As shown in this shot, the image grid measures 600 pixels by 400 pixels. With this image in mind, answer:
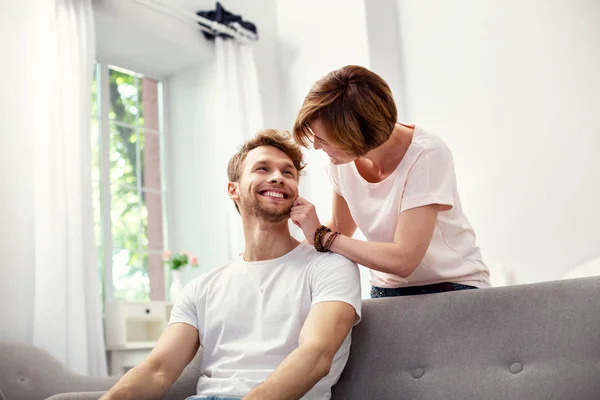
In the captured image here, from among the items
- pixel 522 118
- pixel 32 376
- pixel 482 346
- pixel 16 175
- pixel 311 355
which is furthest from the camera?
pixel 522 118

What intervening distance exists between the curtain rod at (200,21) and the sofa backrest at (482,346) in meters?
3.27

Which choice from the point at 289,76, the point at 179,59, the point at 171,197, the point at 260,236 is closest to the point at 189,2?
the point at 179,59

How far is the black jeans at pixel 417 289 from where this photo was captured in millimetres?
2055

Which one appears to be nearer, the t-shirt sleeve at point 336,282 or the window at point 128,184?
the t-shirt sleeve at point 336,282

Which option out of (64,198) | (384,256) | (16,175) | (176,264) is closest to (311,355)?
(384,256)

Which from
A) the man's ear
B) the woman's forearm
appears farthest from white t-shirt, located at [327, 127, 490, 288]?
the man's ear

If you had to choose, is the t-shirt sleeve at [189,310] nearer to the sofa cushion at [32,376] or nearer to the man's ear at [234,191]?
the man's ear at [234,191]

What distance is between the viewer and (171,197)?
5281mm

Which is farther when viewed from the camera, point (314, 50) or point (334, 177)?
point (314, 50)

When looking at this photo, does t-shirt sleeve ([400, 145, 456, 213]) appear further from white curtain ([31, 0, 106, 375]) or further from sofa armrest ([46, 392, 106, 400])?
white curtain ([31, 0, 106, 375])

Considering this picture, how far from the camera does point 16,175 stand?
3.85 m

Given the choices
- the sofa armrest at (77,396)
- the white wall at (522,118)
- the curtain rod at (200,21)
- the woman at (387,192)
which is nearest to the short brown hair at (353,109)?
the woman at (387,192)

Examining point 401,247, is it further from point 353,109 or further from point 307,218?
point 353,109

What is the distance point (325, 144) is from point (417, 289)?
521 millimetres
